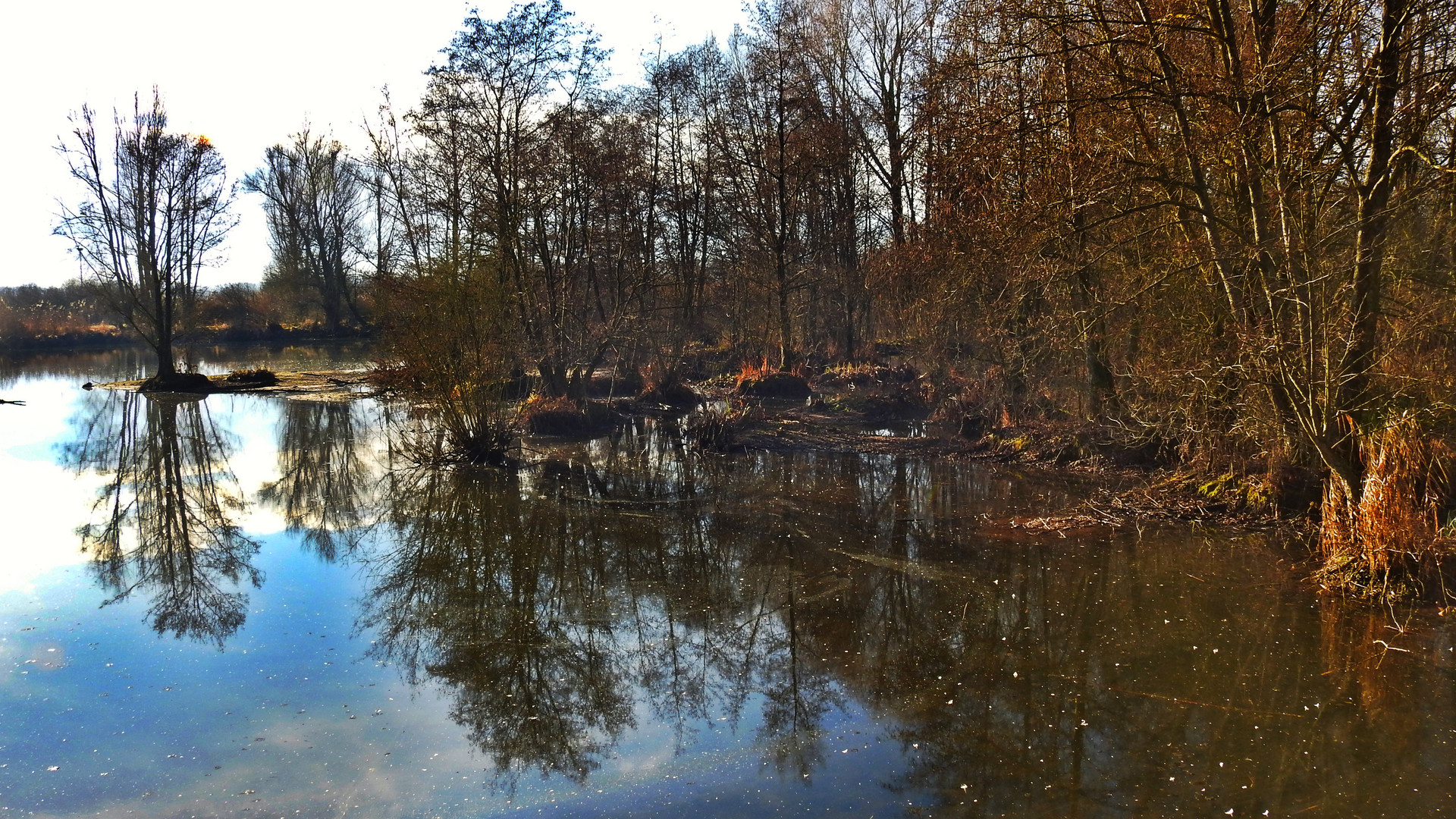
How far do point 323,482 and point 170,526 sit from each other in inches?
100

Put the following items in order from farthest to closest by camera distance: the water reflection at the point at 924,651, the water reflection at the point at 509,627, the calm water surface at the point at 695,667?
the water reflection at the point at 509,627 < the water reflection at the point at 924,651 < the calm water surface at the point at 695,667

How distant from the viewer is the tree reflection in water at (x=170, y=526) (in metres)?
7.89

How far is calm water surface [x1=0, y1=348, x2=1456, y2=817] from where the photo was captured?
4.72 metres

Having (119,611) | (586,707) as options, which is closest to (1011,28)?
(586,707)

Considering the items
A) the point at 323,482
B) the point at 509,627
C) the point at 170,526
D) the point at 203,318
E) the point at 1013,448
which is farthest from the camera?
the point at 203,318

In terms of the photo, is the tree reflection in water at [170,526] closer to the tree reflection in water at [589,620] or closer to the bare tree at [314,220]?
the tree reflection in water at [589,620]

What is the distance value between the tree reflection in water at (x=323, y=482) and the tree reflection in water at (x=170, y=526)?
0.65 meters

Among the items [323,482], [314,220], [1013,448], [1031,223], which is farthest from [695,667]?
[314,220]

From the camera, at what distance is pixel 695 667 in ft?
20.8

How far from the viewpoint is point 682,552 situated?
9.12 m

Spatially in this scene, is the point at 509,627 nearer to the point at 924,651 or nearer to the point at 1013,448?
the point at 924,651

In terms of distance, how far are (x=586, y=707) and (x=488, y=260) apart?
10881 millimetres

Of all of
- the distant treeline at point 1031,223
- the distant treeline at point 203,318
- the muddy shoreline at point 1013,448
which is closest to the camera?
the distant treeline at point 1031,223

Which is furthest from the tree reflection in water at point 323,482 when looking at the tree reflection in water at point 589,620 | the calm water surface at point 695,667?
the tree reflection in water at point 589,620
